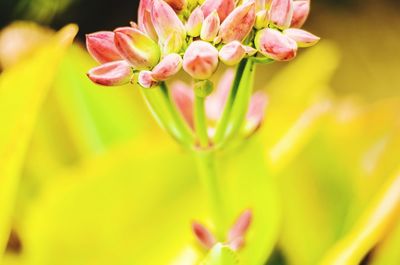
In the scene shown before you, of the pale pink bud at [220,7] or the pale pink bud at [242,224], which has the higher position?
the pale pink bud at [220,7]

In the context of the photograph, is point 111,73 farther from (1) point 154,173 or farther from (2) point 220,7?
(1) point 154,173

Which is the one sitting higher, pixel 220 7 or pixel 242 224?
pixel 220 7

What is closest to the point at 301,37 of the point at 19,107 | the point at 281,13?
the point at 281,13

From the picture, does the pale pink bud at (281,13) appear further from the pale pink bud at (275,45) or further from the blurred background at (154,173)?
the blurred background at (154,173)

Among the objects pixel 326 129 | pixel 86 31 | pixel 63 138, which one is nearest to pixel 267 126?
pixel 326 129

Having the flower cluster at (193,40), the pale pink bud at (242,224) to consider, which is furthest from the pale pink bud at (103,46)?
the pale pink bud at (242,224)

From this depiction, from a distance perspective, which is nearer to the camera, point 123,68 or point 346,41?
point 123,68

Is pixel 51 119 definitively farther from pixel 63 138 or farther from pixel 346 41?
pixel 346 41
